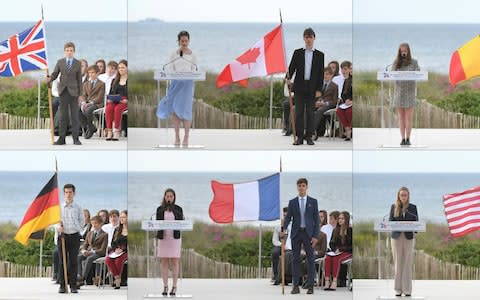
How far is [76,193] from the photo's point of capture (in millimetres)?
19719

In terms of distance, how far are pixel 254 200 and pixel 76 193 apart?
5.53ft

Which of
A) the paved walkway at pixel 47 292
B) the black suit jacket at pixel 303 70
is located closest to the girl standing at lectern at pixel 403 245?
the black suit jacket at pixel 303 70

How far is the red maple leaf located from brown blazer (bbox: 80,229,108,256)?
200cm

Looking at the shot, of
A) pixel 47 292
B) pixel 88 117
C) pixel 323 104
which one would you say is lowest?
pixel 47 292

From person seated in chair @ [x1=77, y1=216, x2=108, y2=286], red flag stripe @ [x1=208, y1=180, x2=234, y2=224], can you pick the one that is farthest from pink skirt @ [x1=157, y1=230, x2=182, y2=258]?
person seated in chair @ [x1=77, y1=216, x2=108, y2=286]

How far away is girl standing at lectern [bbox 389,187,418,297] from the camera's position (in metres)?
18.7

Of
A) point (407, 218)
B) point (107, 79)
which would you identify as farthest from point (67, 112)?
point (407, 218)

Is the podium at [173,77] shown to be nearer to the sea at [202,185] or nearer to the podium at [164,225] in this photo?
the sea at [202,185]

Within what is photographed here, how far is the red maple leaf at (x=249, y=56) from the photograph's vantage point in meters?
19.7

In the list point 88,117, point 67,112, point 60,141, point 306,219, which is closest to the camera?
point 306,219

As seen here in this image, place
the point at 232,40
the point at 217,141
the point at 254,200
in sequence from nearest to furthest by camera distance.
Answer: the point at 254,200, the point at 217,141, the point at 232,40

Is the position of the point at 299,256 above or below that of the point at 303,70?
below

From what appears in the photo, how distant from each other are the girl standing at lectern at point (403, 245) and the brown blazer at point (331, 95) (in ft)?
3.55

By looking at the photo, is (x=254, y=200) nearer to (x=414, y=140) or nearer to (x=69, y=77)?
(x=414, y=140)
